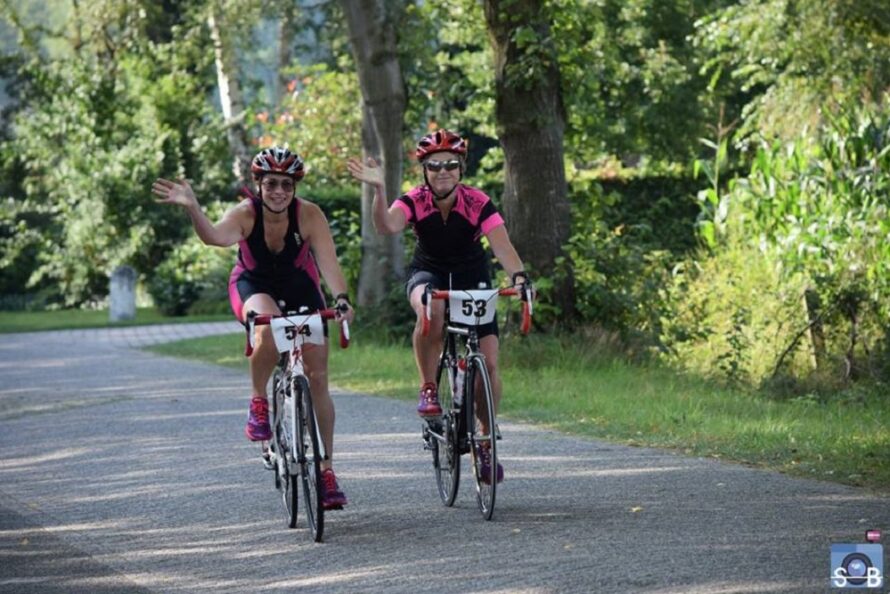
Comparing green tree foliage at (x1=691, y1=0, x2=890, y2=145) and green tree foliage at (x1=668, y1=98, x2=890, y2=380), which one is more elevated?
green tree foliage at (x1=691, y1=0, x2=890, y2=145)

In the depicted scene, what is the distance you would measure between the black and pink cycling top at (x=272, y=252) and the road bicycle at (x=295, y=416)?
376 millimetres

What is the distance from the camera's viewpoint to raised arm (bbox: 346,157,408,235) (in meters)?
9.09

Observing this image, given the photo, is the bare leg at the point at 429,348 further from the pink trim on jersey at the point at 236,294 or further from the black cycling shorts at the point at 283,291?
the pink trim on jersey at the point at 236,294

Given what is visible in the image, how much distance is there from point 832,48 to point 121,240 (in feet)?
57.6

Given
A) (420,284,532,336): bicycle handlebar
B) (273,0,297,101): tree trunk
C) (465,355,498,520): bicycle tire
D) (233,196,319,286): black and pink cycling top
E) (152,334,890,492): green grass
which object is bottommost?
(152,334,890,492): green grass

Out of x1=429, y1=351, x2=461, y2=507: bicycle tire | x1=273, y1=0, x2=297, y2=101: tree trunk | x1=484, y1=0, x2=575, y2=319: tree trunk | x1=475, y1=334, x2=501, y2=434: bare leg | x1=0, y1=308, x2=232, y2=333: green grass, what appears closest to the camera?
x1=475, y1=334, x2=501, y2=434: bare leg

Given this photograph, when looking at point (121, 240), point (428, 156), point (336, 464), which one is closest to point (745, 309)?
point (336, 464)

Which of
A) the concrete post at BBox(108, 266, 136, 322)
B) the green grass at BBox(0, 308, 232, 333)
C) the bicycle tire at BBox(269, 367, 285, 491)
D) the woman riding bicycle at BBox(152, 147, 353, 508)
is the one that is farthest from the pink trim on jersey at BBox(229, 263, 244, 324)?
the concrete post at BBox(108, 266, 136, 322)

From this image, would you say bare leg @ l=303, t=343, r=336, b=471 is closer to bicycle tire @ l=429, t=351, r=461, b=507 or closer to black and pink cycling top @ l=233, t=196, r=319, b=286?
black and pink cycling top @ l=233, t=196, r=319, b=286

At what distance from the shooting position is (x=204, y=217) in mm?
8547

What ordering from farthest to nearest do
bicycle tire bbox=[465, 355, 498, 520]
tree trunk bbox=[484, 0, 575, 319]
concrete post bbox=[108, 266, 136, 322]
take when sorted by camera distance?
concrete post bbox=[108, 266, 136, 322] < tree trunk bbox=[484, 0, 575, 319] < bicycle tire bbox=[465, 355, 498, 520]

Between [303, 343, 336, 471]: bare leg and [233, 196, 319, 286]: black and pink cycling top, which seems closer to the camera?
[303, 343, 336, 471]: bare leg

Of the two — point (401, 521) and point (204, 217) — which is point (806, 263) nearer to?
point (401, 521)

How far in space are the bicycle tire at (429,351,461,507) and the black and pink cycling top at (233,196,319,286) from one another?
1.00 meters
